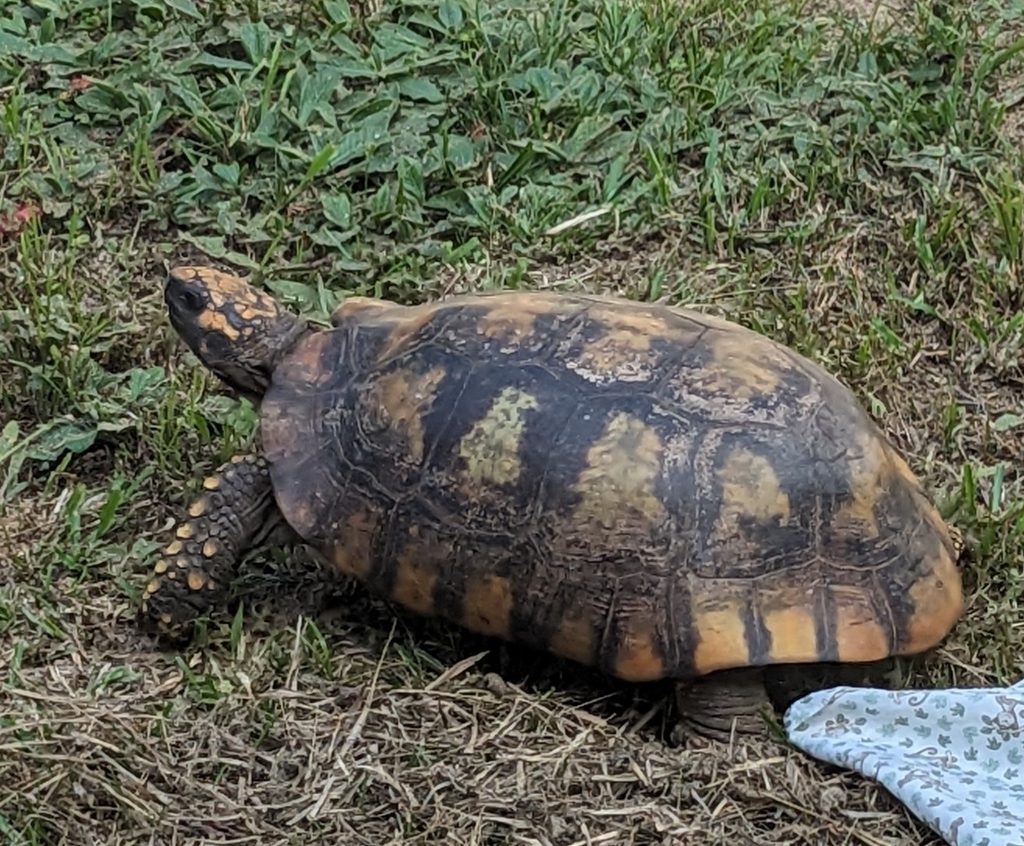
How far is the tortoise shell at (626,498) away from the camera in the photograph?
276 centimetres

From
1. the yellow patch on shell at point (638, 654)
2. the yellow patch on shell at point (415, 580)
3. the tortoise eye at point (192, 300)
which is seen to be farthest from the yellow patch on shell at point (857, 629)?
the tortoise eye at point (192, 300)

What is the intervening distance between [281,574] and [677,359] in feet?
3.51

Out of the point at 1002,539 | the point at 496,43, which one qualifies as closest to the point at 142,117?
the point at 496,43

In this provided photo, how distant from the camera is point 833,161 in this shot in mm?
4320

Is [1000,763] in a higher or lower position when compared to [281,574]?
higher

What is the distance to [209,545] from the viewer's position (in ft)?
10.2

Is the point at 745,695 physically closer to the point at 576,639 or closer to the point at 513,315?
the point at 576,639

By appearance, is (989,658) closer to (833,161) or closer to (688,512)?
(688,512)

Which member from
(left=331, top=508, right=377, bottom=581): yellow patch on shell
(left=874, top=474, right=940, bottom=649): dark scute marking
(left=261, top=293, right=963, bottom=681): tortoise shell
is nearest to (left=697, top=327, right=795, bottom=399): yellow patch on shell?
(left=261, top=293, right=963, bottom=681): tortoise shell

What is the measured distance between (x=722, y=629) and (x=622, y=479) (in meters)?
0.34

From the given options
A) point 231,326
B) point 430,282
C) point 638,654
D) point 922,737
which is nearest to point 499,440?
point 638,654

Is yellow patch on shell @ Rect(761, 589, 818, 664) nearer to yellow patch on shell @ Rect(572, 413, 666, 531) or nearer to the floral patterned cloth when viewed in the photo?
the floral patterned cloth

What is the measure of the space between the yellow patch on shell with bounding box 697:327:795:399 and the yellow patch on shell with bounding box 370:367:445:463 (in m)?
0.56

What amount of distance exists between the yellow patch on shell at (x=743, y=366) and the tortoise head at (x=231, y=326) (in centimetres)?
100
